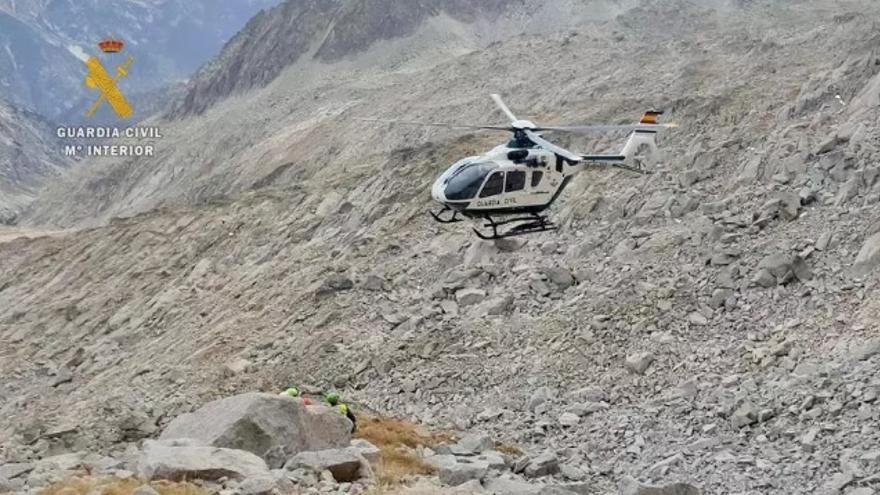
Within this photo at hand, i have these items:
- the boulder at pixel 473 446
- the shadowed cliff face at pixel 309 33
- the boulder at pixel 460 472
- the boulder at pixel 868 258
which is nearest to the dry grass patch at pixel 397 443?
the boulder at pixel 460 472

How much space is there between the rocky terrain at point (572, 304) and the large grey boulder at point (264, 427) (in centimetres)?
254

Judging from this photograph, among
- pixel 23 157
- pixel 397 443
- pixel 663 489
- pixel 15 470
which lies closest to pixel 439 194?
pixel 397 443

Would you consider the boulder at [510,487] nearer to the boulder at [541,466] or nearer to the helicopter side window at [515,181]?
the boulder at [541,466]

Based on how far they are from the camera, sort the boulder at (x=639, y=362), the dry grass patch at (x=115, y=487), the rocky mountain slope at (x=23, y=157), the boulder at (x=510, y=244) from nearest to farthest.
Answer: the dry grass patch at (x=115, y=487)
the boulder at (x=639, y=362)
the boulder at (x=510, y=244)
the rocky mountain slope at (x=23, y=157)

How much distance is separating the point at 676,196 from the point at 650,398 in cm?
806

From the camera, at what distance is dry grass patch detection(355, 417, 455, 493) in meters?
12.6

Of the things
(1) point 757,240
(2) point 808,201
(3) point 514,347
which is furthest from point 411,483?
(2) point 808,201

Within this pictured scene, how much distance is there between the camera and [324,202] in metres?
33.6

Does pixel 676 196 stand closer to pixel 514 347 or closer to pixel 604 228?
pixel 604 228

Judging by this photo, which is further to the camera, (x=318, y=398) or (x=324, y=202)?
(x=324, y=202)

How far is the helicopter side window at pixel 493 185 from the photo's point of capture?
17.7m

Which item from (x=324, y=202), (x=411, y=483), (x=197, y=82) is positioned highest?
(x=411, y=483)

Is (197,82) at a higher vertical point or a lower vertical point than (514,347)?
lower

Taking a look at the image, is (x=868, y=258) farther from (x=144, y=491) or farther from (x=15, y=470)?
(x=15, y=470)
